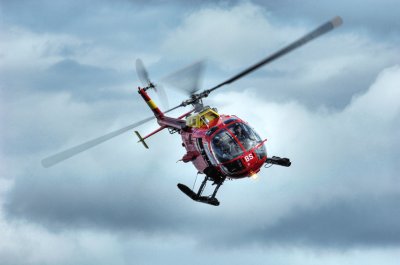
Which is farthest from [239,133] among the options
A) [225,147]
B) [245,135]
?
[225,147]

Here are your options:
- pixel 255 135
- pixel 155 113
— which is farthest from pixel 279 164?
pixel 155 113

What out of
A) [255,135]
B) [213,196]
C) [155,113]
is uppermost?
[155,113]

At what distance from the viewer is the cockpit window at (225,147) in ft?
152

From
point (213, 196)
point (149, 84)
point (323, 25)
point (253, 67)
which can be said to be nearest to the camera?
point (323, 25)

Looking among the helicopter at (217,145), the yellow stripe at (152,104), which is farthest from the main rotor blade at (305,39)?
the yellow stripe at (152,104)

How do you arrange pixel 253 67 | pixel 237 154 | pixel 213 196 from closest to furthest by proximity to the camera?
pixel 253 67
pixel 237 154
pixel 213 196

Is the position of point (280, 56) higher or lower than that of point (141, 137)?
lower

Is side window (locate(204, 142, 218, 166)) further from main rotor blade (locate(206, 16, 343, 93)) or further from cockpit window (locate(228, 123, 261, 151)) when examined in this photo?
main rotor blade (locate(206, 16, 343, 93))

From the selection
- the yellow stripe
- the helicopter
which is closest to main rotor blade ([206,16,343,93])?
the helicopter

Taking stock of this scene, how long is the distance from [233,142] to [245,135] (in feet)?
3.73

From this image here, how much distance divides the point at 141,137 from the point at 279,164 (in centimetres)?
1368

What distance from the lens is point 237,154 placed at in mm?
46281

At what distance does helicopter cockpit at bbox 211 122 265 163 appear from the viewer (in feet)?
152

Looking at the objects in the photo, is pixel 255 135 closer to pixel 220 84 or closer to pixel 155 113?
pixel 220 84
